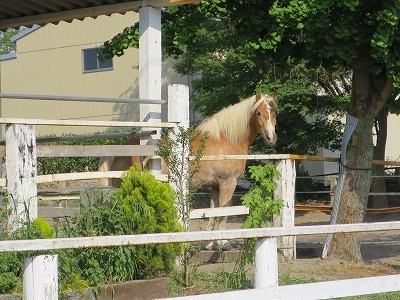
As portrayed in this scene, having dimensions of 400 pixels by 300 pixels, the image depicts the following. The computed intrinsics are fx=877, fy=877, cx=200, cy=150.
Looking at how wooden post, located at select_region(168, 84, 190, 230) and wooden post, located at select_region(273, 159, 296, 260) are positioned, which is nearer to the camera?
wooden post, located at select_region(168, 84, 190, 230)

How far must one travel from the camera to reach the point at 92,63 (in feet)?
107

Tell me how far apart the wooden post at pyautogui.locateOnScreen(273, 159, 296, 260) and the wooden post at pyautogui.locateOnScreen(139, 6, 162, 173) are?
220cm

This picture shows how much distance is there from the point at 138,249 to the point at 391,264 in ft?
17.0

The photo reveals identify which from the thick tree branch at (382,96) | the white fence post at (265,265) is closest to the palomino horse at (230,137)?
the thick tree branch at (382,96)

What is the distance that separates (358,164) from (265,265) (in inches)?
256

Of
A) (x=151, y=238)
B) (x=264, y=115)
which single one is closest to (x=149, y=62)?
(x=264, y=115)

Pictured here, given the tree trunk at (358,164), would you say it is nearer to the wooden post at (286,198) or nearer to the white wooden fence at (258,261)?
the wooden post at (286,198)

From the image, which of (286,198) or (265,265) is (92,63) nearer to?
(286,198)

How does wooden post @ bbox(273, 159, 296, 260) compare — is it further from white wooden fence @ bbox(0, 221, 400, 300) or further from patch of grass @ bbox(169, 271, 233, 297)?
white wooden fence @ bbox(0, 221, 400, 300)

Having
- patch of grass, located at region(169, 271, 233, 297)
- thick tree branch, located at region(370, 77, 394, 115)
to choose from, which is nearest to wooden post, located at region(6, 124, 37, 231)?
patch of grass, located at region(169, 271, 233, 297)

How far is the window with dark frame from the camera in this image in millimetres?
32281

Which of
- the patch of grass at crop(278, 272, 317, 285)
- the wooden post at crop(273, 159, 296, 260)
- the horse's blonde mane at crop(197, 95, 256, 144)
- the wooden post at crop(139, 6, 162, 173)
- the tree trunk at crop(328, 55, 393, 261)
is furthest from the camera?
the tree trunk at crop(328, 55, 393, 261)

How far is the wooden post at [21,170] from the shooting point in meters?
7.60

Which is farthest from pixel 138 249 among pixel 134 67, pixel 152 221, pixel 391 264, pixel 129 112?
pixel 129 112
